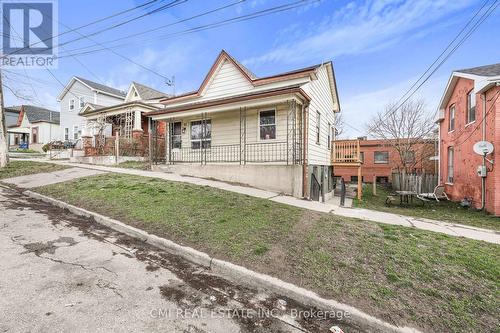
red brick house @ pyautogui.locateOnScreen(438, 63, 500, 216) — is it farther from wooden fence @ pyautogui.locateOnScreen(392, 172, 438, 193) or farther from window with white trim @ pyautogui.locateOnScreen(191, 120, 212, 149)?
window with white trim @ pyautogui.locateOnScreen(191, 120, 212, 149)

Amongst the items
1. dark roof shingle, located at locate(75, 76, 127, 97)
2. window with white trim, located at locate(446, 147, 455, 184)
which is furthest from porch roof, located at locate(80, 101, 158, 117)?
window with white trim, located at locate(446, 147, 455, 184)

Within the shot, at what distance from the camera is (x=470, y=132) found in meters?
11.5

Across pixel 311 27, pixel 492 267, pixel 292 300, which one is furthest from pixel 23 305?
pixel 311 27

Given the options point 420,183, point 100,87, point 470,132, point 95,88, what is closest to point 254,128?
point 470,132

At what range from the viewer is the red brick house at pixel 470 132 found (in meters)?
9.30

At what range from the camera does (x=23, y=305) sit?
2516 millimetres

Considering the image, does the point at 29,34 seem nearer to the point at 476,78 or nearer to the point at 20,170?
the point at 20,170

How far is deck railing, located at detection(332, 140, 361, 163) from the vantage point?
12746mm

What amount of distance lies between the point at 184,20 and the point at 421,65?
43.7 ft

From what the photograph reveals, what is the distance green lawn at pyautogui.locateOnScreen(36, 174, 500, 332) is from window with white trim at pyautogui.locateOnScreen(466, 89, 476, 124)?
376 inches

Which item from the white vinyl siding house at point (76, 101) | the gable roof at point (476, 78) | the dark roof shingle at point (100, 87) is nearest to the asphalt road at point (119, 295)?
the gable roof at point (476, 78)

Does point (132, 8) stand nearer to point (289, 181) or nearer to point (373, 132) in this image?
point (289, 181)

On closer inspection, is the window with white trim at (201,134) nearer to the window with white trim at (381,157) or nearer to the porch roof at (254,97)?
the porch roof at (254,97)

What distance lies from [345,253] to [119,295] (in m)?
3.26
